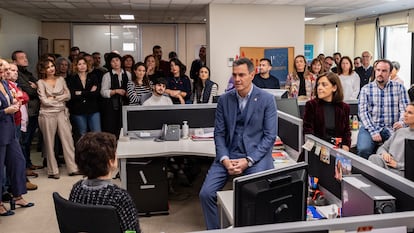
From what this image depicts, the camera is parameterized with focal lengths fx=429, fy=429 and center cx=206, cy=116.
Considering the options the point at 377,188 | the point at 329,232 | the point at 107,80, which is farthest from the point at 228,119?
the point at 107,80

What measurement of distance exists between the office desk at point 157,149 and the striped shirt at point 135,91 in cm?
124

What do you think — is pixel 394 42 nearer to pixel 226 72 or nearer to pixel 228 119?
pixel 226 72

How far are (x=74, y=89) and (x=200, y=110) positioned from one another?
6.72 ft

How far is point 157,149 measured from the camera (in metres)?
3.99

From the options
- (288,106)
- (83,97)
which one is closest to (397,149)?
(288,106)

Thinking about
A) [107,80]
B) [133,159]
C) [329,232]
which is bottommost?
[133,159]

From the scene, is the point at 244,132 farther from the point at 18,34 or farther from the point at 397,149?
the point at 18,34

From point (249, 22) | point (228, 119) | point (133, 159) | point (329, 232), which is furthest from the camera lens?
point (249, 22)

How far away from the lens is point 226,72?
7984 millimetres

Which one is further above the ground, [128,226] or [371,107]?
[371,107]

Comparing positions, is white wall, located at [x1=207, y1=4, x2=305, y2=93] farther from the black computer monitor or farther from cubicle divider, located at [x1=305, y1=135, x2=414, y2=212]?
the black computer monitor

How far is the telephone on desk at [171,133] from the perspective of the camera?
14.4ft

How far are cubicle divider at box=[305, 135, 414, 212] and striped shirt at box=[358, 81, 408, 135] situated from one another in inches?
68.4

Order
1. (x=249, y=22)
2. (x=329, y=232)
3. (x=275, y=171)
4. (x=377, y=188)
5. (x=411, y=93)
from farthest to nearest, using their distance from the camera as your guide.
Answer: (x=249, y=22)
(x=411, y=93)
(x=377, y=188)
(x=275, y=171)
(x=329, y=232)
